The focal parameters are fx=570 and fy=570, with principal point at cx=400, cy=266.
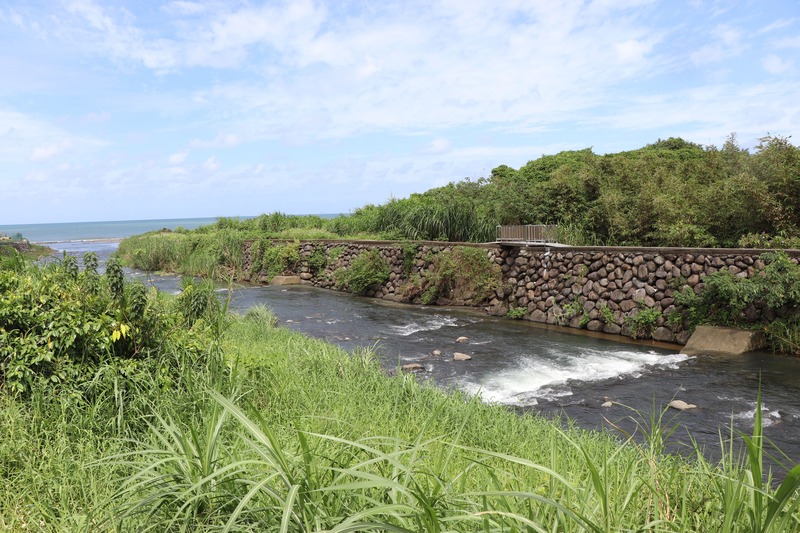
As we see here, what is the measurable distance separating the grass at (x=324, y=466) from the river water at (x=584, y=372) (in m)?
1.04

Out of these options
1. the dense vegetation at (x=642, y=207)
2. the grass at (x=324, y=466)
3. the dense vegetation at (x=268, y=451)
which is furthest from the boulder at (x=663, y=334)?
the dense vegetation at (x=268, y=451)

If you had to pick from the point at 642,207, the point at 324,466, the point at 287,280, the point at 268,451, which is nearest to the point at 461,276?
the point at 642,207

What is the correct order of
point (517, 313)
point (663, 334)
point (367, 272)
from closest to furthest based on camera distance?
Answer: point (663, 334)
point (517, 313)
point (367, 272)

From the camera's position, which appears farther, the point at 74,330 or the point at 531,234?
the point at 531,234

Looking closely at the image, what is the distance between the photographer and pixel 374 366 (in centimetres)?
686

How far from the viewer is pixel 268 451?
2443 millimetres

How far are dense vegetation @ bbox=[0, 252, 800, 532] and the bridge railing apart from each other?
29.4ft

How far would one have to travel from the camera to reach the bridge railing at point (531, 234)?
1453 cm

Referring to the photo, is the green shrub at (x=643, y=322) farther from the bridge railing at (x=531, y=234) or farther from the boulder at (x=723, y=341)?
the bridge railing at (x=531, y=234)

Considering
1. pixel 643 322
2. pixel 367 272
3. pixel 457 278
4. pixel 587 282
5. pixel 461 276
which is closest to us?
pixel 643 322

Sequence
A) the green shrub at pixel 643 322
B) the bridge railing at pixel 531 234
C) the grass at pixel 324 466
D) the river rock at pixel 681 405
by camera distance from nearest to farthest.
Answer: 1. the grass at pixel 324 466
2. the river rock at pixel 681 405
3. the green shrub at pixel 643 322
4. the bridge railing at pixel 531 234

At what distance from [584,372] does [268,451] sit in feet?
24.3

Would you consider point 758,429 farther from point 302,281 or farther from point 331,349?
point 302,281

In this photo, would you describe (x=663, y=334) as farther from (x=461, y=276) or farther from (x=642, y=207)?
(x=461, y=276)
